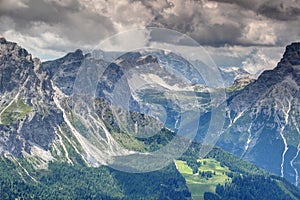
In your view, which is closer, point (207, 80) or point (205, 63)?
point (205, 63)

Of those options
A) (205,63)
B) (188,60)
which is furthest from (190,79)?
(205,63)

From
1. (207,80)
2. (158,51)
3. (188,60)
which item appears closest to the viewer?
(188,60)

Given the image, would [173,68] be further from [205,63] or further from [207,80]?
[205,63]

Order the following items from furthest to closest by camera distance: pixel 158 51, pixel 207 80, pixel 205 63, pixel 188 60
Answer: pixel 158 51
pixel 207 80
pixel 188 60
pixel 205 63

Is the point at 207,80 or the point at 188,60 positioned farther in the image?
the point at 207,80

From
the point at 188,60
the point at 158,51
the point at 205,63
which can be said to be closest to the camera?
the point at 205,63

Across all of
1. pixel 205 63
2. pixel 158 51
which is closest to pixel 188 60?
pixel 205 63

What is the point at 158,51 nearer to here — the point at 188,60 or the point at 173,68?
the point at 173,68

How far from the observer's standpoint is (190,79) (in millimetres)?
184875

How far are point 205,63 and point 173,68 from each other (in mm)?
29089

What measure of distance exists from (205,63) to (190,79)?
42071 millimetres

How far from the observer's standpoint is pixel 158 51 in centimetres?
17825

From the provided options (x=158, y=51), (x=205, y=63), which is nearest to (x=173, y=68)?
(x=158, y=51)

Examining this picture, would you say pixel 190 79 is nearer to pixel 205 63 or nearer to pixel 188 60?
pixel 188 60
